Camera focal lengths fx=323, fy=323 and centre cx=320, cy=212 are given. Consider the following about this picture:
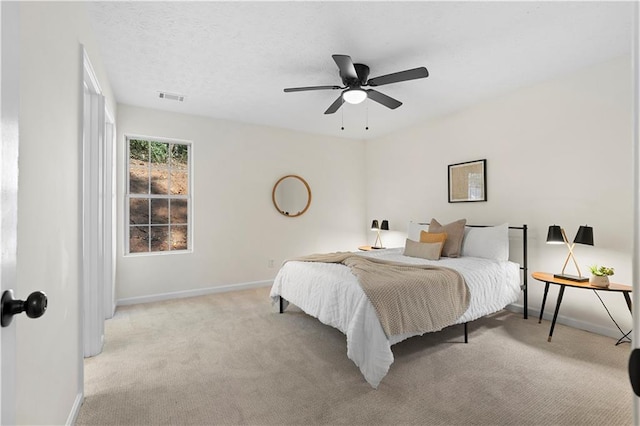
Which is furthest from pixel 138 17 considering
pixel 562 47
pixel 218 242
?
pixel 562 47

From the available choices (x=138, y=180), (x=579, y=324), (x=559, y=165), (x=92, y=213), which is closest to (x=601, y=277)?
(x=579, y=324)

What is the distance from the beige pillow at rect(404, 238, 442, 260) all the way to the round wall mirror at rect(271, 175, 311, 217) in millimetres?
2218

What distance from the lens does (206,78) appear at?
351cm

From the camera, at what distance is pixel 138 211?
4.50 meters

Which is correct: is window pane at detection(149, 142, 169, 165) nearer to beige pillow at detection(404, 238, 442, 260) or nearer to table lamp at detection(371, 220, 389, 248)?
table lamp at detection(371, 220, 389, 248)

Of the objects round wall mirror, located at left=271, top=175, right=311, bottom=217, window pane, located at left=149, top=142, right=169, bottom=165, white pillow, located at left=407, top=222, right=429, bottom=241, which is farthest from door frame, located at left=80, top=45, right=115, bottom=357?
white pillow, located at left=407, top=222, right=429, bottom=241

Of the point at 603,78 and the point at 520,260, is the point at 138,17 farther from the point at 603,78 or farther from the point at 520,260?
the point at 520,260

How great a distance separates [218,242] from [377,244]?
2.89 m

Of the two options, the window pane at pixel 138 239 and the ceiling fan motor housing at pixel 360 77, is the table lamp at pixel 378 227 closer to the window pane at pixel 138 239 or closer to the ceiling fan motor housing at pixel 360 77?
the ceiling fan motor housing at pixel 360 77

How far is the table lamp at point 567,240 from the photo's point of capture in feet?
9.65

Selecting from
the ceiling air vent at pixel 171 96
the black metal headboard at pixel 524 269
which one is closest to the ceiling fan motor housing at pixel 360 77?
the ceiling air vent at pixel 171 96

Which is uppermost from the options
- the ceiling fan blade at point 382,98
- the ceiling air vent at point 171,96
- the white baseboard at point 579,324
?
the ceiling air vent at point 171,96

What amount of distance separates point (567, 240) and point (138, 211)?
17.3 feet

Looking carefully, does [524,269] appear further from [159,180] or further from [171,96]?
[159,180]
